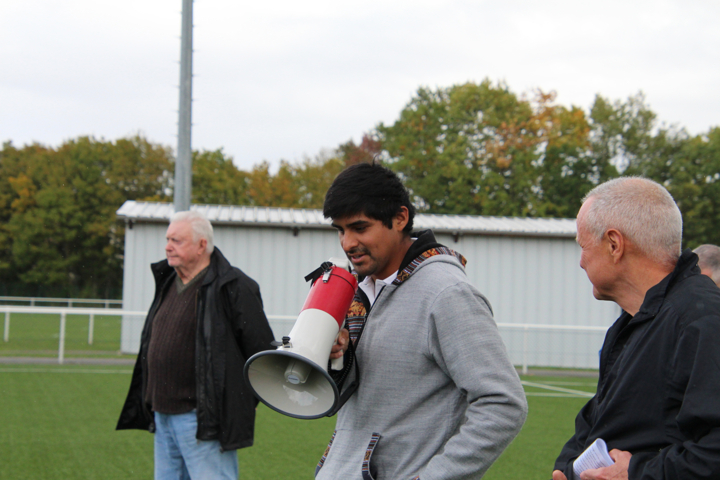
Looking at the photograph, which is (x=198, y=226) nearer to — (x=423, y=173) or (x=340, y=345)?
(x=340, y=345)

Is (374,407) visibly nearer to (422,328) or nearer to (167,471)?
(422,328)

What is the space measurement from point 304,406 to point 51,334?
1704 centimetres

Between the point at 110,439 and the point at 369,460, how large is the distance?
609 cm

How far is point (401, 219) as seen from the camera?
2.32 metres

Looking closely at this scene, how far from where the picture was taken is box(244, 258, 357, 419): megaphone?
203cm

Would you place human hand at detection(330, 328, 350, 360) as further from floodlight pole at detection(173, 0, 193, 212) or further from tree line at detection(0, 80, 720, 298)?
tree line at detection(0, 80, 720, 298)

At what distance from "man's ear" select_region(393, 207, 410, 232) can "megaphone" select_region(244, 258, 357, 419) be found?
23 cm

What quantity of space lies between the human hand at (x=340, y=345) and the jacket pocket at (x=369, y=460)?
0.29 metres

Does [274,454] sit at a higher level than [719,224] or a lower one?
lower

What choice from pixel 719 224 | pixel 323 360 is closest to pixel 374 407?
pixel 323 360

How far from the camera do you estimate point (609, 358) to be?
208 centimetres

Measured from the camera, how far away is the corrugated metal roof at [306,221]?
14.9 m

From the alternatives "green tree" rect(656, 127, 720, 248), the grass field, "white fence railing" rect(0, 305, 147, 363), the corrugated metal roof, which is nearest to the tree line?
"green tree" rect(656, 127, 720, 248)

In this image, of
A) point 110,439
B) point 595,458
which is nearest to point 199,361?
point 595,458
